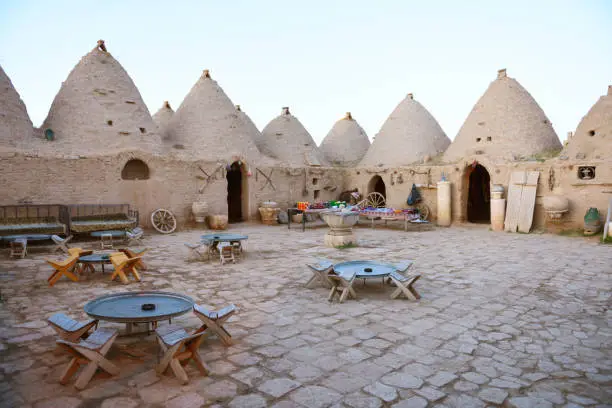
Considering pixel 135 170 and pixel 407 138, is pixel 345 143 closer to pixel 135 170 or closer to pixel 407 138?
pixel 407 138

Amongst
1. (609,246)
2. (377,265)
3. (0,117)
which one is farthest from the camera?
(0,117)

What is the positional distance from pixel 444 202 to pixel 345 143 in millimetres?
7794

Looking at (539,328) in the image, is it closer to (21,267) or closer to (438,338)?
(438,338)

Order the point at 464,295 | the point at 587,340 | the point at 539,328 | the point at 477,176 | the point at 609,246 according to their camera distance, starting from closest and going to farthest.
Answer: the point at 587,340, the point at 539,328, the point at 464,295, the point at 609,246, the point at 477,176

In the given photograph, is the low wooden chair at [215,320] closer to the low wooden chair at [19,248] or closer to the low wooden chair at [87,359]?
the low wooden chair at [87,359]

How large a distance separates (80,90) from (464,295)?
1359 cm

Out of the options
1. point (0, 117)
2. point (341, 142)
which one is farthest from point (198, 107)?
point (341, 142)

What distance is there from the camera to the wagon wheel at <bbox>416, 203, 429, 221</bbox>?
1618 centimetres

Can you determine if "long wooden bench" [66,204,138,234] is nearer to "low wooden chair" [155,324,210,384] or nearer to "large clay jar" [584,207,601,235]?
"low wooden chair" [155,324,210,384]

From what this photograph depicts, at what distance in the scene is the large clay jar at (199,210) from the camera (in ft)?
46.3

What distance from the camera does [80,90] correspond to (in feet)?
45.2

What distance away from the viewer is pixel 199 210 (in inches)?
555

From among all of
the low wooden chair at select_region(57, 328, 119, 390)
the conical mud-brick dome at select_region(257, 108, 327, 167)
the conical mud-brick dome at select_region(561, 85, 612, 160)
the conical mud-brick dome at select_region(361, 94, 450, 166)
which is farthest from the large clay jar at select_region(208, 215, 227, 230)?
the conical mud-brick dome at select_region(561, 85, 612, 160)

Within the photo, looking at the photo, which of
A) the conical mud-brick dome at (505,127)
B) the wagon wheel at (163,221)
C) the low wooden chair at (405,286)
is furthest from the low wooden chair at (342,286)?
the conical mud-brick dome at (505,127)
